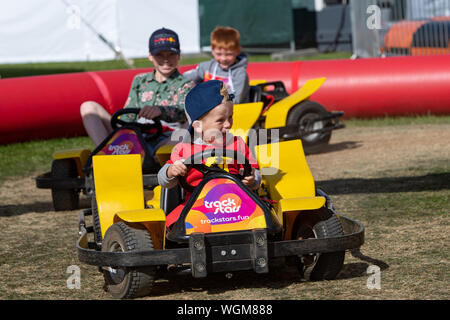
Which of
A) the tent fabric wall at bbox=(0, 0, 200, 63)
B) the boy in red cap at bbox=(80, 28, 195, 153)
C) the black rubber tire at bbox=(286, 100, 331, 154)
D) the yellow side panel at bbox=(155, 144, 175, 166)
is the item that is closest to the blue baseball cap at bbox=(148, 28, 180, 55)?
the boy in red cap at bbox=(80, 28, 195, 153)

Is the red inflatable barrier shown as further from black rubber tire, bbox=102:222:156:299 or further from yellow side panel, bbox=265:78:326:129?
black rubber tire, bbox=102:222:156:299

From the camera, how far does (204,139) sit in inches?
151

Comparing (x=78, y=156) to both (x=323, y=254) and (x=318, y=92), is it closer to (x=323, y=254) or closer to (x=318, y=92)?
(x=323, y=254)

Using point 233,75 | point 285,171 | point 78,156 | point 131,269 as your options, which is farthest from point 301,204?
point 233,75

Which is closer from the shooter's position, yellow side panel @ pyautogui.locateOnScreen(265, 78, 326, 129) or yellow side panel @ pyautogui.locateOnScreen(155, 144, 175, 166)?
yellow side panel @ pyautogui.locateOnScreen(155, 144, 175, 166)

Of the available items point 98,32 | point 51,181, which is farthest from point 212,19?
point 51,181

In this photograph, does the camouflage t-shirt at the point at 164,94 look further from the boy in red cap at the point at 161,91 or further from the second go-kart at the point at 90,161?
the second go-kart at the point at 90,161

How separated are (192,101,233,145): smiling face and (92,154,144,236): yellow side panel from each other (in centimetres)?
54

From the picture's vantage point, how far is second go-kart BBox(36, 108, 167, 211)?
5.57m

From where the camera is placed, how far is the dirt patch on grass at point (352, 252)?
371 cm

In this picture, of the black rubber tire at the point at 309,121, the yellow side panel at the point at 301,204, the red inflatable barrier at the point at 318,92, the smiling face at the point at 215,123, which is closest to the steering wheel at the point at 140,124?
the smiling face at the point at 215,123

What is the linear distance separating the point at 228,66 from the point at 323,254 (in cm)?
379

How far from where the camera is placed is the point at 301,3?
71.8 ft
